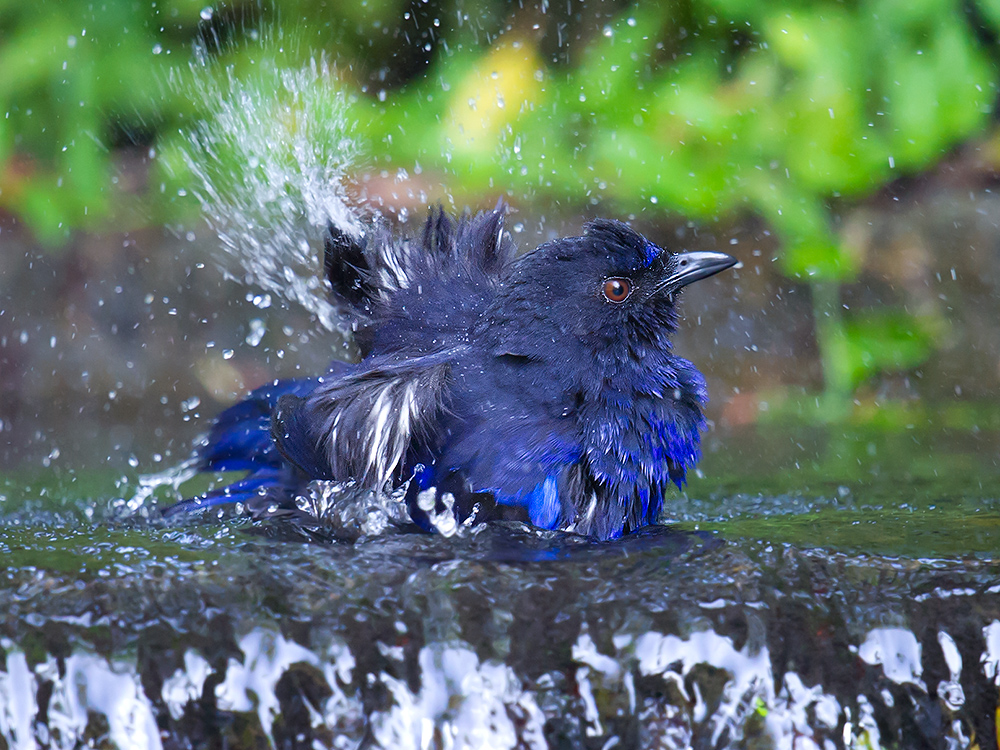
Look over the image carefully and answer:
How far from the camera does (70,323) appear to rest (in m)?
6.37

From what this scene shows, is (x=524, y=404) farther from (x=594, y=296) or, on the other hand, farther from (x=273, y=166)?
(x=273, y=166)

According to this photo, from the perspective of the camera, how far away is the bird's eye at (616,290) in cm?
319

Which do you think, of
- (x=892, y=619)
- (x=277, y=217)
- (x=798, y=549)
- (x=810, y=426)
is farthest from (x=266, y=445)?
(x=810, y=426)

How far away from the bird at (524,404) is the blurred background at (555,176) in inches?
98.0

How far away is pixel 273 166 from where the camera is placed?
4.82m

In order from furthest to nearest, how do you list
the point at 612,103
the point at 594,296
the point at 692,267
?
the point at 612,103 → the point at 692,267 → the point at 594,296

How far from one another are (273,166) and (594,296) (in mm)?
2187

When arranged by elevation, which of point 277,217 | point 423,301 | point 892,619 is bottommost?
point 892,619

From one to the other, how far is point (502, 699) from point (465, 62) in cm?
530

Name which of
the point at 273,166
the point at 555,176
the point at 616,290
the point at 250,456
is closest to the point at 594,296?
the point at 616,290

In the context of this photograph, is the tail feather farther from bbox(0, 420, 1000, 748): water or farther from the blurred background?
the blurred background

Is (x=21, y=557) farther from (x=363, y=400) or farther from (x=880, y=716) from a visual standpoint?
(x=880, y=716)

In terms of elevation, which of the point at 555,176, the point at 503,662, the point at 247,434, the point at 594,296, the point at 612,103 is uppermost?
the point at 612,103

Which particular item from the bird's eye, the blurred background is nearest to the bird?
the bird's eye
